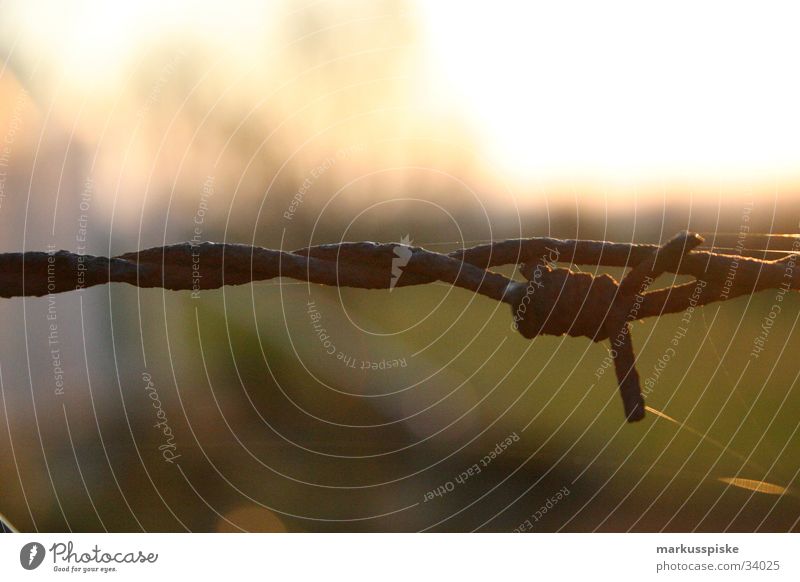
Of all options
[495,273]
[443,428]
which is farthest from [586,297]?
[443,428]

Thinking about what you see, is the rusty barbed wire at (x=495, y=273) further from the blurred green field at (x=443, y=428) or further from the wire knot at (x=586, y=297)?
the blurred green field at (x=443, y=428)
